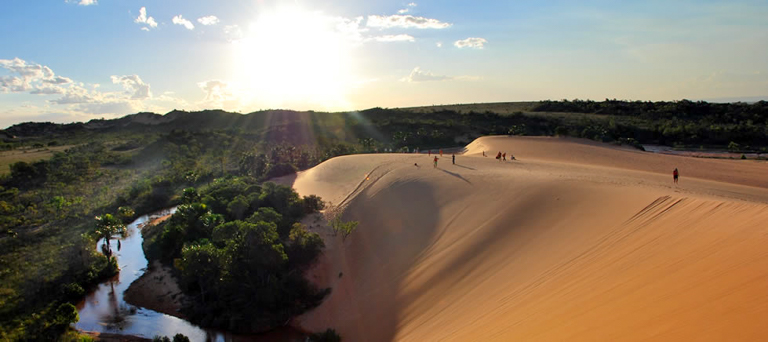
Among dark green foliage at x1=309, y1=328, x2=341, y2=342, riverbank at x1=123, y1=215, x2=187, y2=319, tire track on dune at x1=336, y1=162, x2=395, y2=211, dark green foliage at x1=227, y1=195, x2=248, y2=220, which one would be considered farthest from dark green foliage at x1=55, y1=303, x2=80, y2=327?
tire track on dune at x1=336, y1=162, x2=395, y2=211

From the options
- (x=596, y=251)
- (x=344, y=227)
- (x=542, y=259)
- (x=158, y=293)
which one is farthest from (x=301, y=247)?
(x=596, y=251)

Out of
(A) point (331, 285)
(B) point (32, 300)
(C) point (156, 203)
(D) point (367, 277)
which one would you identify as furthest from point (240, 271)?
(C) point (156, 203)

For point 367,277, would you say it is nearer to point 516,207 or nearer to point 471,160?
point 516,207

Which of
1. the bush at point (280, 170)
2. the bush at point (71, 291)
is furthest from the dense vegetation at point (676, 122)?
the bush at point (71, 291)

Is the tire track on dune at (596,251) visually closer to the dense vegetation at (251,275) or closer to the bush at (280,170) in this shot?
the dense vegetation at (251,275)

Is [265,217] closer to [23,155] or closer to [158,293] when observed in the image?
[158,293]

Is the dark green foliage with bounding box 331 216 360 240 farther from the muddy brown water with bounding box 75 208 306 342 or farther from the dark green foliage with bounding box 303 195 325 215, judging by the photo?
the muddy brown water with bounding box 75 208 306 342
